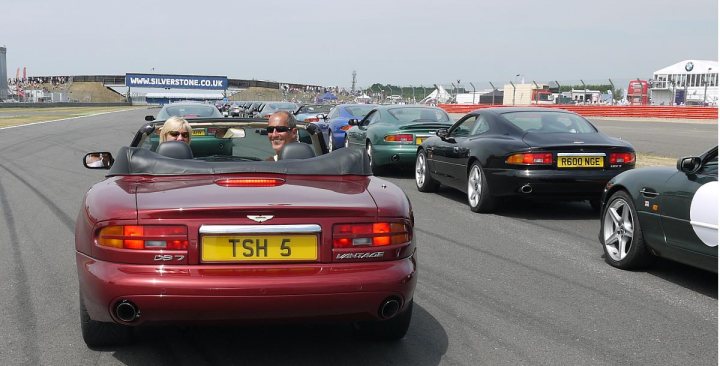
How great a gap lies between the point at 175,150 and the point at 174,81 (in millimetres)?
111737

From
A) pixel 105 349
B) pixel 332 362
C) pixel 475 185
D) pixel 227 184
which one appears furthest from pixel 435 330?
pixel 475 185

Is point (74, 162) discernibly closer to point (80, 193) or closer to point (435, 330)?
point (80, 193)

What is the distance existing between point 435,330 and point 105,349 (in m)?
1.72

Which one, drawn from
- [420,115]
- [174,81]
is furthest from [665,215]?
[174,81]

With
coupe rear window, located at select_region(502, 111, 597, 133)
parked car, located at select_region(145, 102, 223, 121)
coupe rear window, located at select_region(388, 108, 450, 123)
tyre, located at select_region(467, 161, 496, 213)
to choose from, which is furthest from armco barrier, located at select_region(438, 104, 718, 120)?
tyre, located at select_region(467, 161, 496, 213)

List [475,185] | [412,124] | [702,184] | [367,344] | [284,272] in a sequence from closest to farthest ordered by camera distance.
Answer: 1. [284,272]
2. [367,344]
3. [702,184]
4. [475,185]
5. [412,124]

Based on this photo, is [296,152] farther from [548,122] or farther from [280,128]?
[548,122]

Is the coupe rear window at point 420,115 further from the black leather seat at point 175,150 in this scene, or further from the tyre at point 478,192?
the black leather seat at point 175,150

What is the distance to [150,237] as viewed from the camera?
10.6ft

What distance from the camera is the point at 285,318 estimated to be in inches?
128

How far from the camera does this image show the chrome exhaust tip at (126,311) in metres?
3.20

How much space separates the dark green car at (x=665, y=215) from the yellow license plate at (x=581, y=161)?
196 cm

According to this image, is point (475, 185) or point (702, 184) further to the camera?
point (475, 185)

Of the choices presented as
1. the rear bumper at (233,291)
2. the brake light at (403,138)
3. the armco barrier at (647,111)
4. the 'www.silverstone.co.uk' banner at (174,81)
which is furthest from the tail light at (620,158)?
the 'www.silverstone.co.uk' banner at (174,81)
